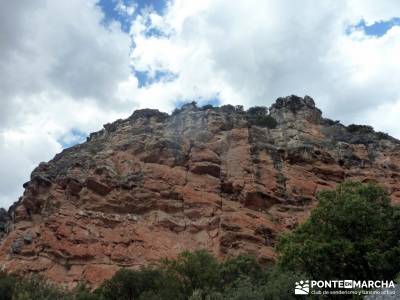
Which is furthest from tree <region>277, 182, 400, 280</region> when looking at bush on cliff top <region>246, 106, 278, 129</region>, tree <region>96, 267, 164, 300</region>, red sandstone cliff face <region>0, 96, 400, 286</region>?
bush on cliff top <region>246, 106, 278, 129</region>

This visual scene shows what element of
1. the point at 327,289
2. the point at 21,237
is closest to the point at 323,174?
the point at 21,237

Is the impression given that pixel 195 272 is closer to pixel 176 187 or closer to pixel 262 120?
pixel 176 187

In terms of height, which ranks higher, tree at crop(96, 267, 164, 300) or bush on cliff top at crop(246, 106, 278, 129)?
bush on cliff top at crop(246, 106, 278, 129)

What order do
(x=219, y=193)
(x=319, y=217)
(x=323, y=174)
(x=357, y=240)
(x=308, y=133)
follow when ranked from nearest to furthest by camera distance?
1. (x=357, y=240)
2. (x=319, y=217)
3. (x=219, y=193)
4. (x=323, y=174)
5. (x=308, y=133)

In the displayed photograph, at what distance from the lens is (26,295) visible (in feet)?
103

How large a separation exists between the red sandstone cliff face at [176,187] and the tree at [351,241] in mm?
25134

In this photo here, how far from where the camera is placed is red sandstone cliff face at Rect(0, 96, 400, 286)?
165 feet

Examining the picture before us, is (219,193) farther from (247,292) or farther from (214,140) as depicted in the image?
(247,292)

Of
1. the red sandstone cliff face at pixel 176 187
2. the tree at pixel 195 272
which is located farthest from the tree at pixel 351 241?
the red sandstone cliff face at pixel 176 187

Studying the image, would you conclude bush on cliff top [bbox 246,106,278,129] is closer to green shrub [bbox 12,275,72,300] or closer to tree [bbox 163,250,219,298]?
tree [bbox 163,250,219,298]

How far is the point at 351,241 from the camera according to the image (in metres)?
24.4

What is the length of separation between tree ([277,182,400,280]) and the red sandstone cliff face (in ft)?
82.5

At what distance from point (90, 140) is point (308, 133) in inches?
1180

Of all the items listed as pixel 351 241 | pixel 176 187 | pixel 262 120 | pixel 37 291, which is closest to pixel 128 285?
pixel 37 291
